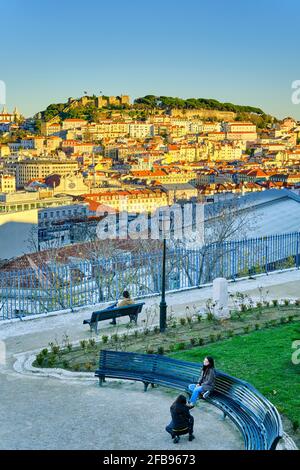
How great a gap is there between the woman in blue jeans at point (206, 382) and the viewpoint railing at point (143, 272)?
4.81 metres

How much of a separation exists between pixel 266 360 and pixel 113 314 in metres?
2.62

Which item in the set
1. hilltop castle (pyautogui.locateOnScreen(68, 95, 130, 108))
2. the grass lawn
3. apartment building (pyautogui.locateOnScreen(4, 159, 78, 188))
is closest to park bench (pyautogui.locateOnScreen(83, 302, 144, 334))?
the grass lawn

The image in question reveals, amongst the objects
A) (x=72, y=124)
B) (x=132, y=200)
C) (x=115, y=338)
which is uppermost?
(x=72, y=124)

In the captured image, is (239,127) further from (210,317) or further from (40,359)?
(40,359)

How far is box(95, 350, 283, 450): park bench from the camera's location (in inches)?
230

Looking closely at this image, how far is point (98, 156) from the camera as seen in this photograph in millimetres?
133750

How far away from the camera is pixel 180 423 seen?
6012 millimetres

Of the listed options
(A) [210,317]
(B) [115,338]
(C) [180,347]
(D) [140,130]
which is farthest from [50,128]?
(C) [180,347]

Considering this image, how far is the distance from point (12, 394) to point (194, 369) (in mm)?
1925

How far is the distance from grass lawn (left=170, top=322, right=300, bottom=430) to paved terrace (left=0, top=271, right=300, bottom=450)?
69 centimetres

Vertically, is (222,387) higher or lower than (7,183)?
higher

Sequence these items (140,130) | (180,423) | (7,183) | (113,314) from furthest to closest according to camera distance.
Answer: (140,130), (7,183), (113,314), (180,423)

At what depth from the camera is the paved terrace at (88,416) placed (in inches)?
238

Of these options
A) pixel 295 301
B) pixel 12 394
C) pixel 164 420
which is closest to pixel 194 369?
pixel 164 420
